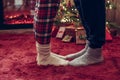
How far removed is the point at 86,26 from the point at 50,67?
32 centimetres

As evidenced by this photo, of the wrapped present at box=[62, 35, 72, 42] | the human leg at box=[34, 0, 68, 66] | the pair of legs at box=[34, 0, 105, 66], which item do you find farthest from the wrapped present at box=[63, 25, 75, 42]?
the human leg at box=[34, 0, 68, 66]

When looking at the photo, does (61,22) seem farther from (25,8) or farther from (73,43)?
(25,8)

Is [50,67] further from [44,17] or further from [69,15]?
[69,15]

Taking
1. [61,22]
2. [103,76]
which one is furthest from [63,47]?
[103,76]

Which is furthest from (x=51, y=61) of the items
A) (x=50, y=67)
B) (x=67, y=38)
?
(x=67, y=38)

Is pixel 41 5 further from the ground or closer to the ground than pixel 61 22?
further from the ground

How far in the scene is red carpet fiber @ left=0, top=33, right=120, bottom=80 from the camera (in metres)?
1.46

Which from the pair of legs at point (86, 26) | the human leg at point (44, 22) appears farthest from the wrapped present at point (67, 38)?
the human leg at point (44, 22)

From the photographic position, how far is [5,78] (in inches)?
56.9

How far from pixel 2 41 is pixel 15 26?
35cm

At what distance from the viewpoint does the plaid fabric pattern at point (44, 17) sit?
1414 mm

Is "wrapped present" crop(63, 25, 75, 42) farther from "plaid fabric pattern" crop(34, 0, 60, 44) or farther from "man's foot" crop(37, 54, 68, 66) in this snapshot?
"plaid fabric pattern" crop(34, 0, 60, 44)

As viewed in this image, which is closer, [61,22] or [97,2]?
[97,2]

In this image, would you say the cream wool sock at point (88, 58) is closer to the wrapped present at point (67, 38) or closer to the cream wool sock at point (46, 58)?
the cream wool sock at point (46, 58)
